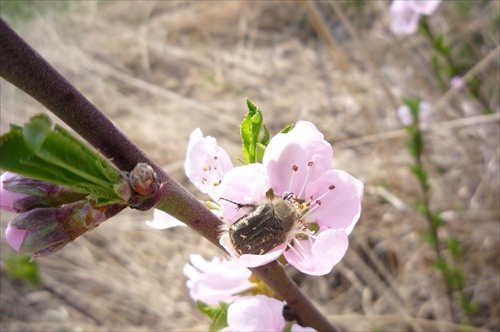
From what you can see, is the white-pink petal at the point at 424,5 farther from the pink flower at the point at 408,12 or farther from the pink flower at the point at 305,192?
the pink flower at the point at 305,192

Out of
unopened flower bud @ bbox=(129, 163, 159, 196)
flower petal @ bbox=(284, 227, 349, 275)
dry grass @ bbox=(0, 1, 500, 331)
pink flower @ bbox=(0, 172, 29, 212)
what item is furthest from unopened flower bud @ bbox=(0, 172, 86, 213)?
dry grass @ bbox=(0, 1, 500, 331)

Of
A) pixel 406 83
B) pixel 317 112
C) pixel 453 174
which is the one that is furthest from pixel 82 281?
pixel 406 83

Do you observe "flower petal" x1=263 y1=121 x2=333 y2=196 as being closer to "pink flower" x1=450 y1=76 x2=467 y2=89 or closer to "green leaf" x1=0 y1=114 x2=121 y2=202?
"green leaf" x1=0 y1=114 x2=121 y2=202

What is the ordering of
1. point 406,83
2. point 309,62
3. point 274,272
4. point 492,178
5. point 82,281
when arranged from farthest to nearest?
point 309,62
point 406,83
point 82,281
point 492,178
point 274,272

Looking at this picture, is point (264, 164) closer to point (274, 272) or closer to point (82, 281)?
point (274, 272)

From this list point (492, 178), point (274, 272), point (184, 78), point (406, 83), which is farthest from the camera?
point (184, 78)

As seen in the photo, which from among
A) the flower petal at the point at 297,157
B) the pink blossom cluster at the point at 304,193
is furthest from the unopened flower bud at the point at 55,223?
the flower petal at the point at 297,157

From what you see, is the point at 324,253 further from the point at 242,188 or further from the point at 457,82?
the point at 457,82
